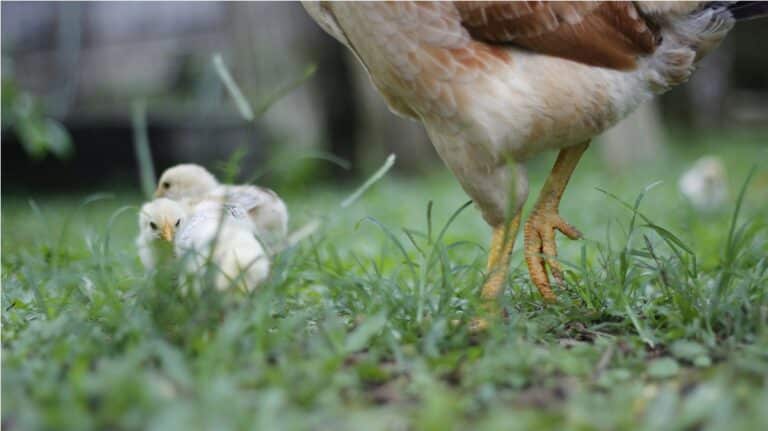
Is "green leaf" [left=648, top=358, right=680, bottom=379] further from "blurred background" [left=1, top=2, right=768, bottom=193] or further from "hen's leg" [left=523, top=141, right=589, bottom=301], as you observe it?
"blurred background" [left=1, top=2, right=768, bottom=193]

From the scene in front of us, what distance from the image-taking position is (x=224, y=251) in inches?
96.6

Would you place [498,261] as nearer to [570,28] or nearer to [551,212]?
[551,212]

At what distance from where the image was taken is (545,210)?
3.14 meters

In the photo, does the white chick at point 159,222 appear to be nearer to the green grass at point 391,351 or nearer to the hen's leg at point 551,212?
the green grass at point 391,351

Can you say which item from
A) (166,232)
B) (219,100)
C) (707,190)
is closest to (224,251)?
(166,232)

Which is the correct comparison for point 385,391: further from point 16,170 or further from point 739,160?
point 739,160

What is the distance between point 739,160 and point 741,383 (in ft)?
26.3

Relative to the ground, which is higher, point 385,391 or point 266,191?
point 266,191

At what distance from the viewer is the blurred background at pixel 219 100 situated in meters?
8.12

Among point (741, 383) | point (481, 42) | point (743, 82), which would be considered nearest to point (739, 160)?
point (743, 82)

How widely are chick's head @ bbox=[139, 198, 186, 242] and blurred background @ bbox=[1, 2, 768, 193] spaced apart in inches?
66.7

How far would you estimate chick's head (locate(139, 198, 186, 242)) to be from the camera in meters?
3.13

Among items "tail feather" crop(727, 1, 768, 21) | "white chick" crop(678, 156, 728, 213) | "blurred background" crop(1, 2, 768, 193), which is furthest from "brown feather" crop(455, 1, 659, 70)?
"white chick" crop(678, 156, 728, 213)

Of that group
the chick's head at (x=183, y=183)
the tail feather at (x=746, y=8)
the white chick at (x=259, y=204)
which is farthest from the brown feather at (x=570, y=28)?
the chick's head at (x=183, y=183)
